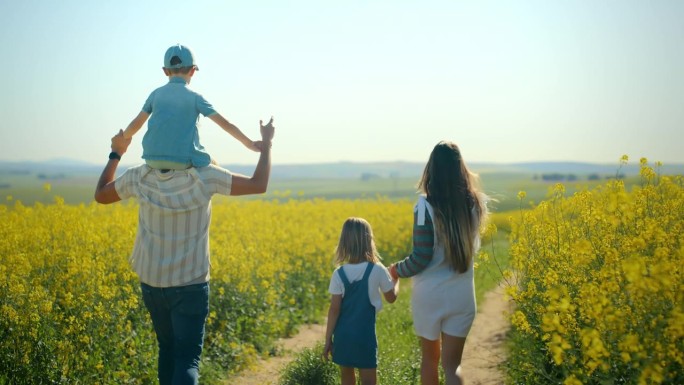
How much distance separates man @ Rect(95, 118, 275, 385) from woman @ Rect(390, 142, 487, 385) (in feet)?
3.98

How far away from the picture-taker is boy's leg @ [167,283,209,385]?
4.04 meters

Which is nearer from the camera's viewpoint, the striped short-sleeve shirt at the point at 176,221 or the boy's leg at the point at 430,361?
the striped short-sleeve shirt at the point at 176,221

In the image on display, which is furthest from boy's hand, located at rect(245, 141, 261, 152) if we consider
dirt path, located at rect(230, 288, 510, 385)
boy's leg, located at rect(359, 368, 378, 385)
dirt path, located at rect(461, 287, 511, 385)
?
dirt path, located at rect(230, 288, 510, 385)

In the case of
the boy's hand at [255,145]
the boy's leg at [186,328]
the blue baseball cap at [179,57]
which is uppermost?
the blue baseball cap at [179,57]

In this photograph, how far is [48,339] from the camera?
5.69 metres

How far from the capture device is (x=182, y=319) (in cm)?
405

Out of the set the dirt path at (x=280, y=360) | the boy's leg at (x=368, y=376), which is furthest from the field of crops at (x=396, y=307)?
the boy's leg at (x=368, y=376)

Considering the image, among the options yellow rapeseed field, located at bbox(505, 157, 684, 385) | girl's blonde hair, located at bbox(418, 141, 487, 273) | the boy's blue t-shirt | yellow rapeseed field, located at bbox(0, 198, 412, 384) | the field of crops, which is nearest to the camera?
yellow rapeseed field, located at bbox(505, 157, 684, 385)

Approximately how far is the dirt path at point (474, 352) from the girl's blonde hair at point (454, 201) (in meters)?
1.42

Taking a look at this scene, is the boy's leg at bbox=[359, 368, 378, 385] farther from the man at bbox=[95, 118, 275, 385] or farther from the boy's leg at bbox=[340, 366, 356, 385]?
the man at bbox=[95, 118, 275, 385]

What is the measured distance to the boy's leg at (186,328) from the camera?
13.3 ft

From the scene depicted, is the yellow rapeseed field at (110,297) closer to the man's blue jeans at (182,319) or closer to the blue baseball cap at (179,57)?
the man's blue jeans at (182,319)

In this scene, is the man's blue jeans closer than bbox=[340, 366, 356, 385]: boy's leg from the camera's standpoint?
Yes

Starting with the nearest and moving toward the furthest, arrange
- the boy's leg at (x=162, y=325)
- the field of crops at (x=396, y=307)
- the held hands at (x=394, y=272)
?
the field of crops at (x=396, y=307) < the boy's leg at (x=162, y=325) < the held hands at (x=394, y=272)
